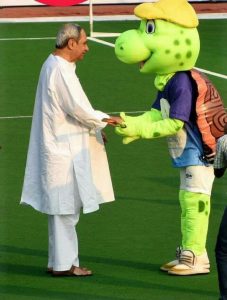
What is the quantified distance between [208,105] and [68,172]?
1217mm

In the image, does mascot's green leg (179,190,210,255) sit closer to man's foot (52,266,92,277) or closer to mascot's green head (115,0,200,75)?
man's foot (52,266,92,277)

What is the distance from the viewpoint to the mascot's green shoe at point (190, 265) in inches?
452

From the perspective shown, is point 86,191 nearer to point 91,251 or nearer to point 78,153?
point 78,153

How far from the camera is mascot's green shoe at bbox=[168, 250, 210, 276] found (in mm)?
11484

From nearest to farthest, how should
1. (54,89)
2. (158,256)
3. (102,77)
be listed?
(54,89), (158,256), (102,77)

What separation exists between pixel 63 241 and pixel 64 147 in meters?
0.74

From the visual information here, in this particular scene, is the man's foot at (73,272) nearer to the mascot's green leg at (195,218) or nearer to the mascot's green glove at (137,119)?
the mascot's green leg at (195,218)

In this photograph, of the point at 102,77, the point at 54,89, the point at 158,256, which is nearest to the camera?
the point at 54,89

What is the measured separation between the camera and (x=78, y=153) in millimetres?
11305

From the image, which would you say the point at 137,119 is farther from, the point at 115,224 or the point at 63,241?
the point at 115,224

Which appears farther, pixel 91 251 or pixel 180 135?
pixel 91 251

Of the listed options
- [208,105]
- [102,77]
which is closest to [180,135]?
[208,105]

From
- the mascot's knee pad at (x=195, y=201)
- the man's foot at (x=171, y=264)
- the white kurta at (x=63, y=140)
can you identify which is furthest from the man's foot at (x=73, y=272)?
the mascot's knee pad at (x=195, y=201)

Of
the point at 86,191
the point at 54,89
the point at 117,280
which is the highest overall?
the point at 54,89
